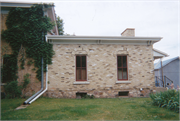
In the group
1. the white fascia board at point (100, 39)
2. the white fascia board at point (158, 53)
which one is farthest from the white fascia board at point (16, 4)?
the white fascia board at point (158, 53)

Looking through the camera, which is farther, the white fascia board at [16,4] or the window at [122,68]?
the window at [122,68]

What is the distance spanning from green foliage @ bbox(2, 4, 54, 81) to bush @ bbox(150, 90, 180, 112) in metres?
7.22

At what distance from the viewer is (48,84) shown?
9961mm

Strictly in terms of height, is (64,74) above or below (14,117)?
above

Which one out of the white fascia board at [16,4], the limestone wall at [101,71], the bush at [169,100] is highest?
the white fascia board at [16,4]

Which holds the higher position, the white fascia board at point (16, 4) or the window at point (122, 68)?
the white fascia board at point (16, 4)

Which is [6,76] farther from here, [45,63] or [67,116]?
[67,116]

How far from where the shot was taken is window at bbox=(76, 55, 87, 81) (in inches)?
408

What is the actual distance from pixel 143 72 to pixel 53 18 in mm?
8790

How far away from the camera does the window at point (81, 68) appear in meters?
10.4

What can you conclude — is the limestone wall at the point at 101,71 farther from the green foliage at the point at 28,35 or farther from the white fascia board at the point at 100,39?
the green foliage at the point at 28,35

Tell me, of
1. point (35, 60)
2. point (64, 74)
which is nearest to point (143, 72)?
point (64, 74)

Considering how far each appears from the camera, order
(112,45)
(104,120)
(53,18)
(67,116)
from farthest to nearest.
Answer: (53,18)
(112,45)
(67,116)
(104,120)

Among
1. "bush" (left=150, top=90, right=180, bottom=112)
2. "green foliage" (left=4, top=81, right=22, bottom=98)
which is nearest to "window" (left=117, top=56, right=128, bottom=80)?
"bush" (left=150, top=90, right=180, bottom=112)
